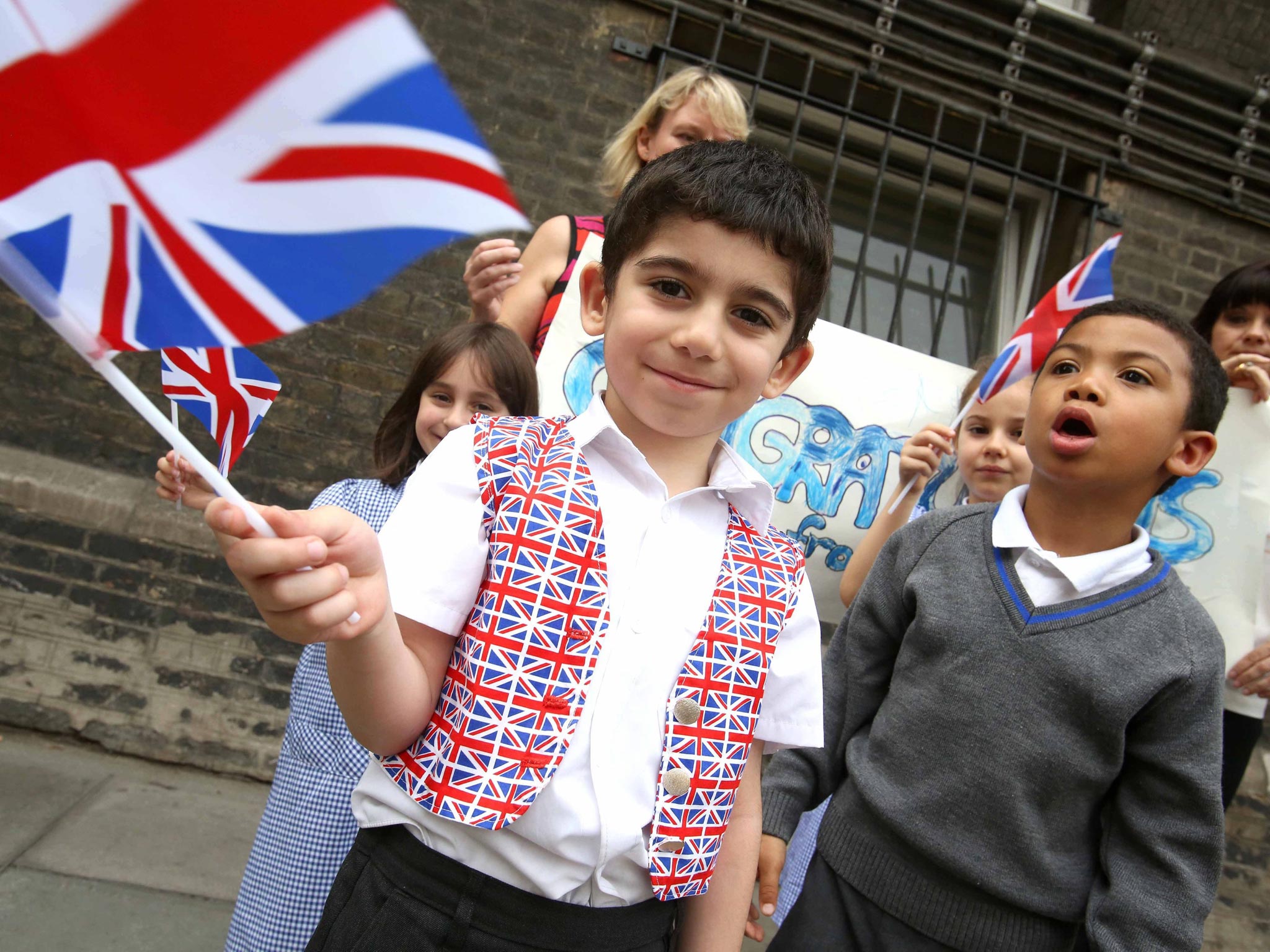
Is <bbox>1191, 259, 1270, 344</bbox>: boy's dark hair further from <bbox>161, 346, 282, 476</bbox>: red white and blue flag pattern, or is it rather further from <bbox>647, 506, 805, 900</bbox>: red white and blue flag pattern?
<bbox>161, 346, 282, 476</bbox>: red white and blue flag pattern

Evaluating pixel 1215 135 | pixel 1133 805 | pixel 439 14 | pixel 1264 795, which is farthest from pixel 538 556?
pixel 1215 135

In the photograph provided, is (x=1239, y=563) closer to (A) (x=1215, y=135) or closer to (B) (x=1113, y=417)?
(B) (x=1113, y=417)

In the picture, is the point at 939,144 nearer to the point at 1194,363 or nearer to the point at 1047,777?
the point at 1194,363

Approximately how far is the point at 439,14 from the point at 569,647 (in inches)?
138

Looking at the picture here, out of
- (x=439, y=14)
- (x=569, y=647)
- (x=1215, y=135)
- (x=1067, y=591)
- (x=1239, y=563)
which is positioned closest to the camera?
(x=569, y=647)

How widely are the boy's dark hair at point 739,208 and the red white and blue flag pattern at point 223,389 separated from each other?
1.50ft

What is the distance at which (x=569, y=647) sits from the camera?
0.98m

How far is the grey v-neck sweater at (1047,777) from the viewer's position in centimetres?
126

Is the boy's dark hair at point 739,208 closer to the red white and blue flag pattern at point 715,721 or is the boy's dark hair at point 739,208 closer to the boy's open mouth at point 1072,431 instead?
the red white and blue flag pattern at point 715,721

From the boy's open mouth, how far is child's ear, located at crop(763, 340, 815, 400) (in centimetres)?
45

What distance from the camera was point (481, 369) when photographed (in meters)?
1.99

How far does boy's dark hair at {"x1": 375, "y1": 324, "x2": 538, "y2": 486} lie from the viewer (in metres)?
1.99

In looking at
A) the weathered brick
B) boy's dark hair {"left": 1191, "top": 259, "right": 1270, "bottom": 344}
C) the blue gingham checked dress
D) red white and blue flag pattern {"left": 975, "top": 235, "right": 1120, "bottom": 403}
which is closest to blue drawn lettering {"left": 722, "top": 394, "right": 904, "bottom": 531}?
red white and blue flag pattern {"left": 975, "top": 235, "right": 1120, "bottom": 403}

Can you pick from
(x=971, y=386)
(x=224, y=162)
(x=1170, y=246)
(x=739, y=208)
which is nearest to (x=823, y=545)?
(x=971, y=386)
